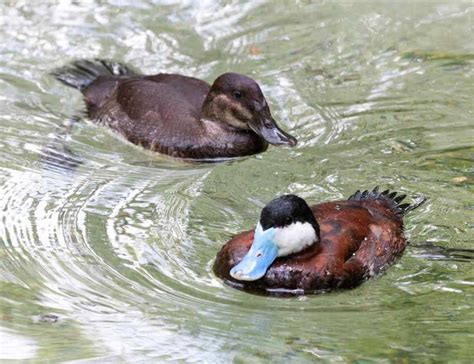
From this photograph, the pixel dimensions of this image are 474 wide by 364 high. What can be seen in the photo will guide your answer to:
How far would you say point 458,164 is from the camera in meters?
8.00

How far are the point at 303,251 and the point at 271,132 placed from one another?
2.55 metres

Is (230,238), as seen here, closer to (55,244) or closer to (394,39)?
(55,244)

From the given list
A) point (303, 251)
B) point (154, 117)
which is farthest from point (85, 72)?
point (303, 251)

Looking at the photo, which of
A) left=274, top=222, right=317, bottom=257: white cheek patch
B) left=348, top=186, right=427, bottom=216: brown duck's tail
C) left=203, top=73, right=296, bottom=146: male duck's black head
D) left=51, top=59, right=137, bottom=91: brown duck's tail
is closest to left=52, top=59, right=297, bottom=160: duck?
left=203, top=73, right=296, bottom=146: male duck's black head

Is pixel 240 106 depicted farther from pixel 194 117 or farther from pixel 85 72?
pixel 85 72

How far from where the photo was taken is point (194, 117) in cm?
905

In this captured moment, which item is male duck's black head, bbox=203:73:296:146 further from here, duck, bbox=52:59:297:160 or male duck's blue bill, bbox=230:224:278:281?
male duck's blue bill, bbox=230:224:278:281

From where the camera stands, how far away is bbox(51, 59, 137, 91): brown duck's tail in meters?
9.81

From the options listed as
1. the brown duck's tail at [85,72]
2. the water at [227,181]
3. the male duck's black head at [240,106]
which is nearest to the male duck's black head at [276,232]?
the water at [227,181]

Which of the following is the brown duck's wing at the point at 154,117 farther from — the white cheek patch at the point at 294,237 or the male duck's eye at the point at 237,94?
the white cheek patch at the point at 294,237

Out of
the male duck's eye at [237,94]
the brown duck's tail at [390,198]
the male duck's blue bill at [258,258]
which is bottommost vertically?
the brown duck's tail at [390,198]

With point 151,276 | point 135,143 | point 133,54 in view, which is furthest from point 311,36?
point 151,276

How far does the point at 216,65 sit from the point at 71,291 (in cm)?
Result: 452

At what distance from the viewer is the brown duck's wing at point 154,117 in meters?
8.90
